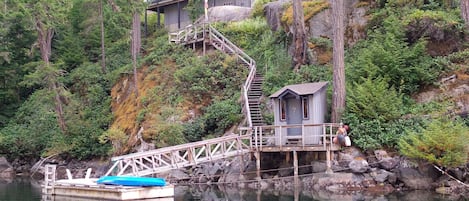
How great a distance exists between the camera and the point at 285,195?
21.6m

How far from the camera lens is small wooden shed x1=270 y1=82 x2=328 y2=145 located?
78.7 feet

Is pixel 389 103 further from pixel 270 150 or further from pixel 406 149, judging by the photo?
pixel 270 150

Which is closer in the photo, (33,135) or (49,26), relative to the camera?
(49,26)

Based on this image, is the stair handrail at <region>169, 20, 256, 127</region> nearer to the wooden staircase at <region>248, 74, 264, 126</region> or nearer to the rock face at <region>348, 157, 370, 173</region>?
the wooden staircase at <region>248, 74, 264, 126</region>

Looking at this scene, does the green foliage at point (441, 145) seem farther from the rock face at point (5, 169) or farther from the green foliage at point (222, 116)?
the rock face at point (5, 169)

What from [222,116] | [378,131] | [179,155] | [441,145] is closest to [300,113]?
[378,131]

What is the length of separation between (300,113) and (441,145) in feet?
21.2

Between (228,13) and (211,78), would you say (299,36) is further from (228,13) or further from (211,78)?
(228,13)

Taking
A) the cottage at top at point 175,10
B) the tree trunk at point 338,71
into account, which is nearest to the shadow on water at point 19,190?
the tree trunk at point 338,71

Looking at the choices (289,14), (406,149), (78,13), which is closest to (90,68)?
(78,13)

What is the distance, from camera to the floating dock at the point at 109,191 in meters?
19.0

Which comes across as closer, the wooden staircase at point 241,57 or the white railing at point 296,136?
the white railing at point 296,136

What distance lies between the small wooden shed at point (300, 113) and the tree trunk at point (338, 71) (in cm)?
49

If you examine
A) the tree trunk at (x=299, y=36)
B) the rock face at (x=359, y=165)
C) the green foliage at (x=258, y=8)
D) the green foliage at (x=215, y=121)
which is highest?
the green foliage at (x=258, y=8)
